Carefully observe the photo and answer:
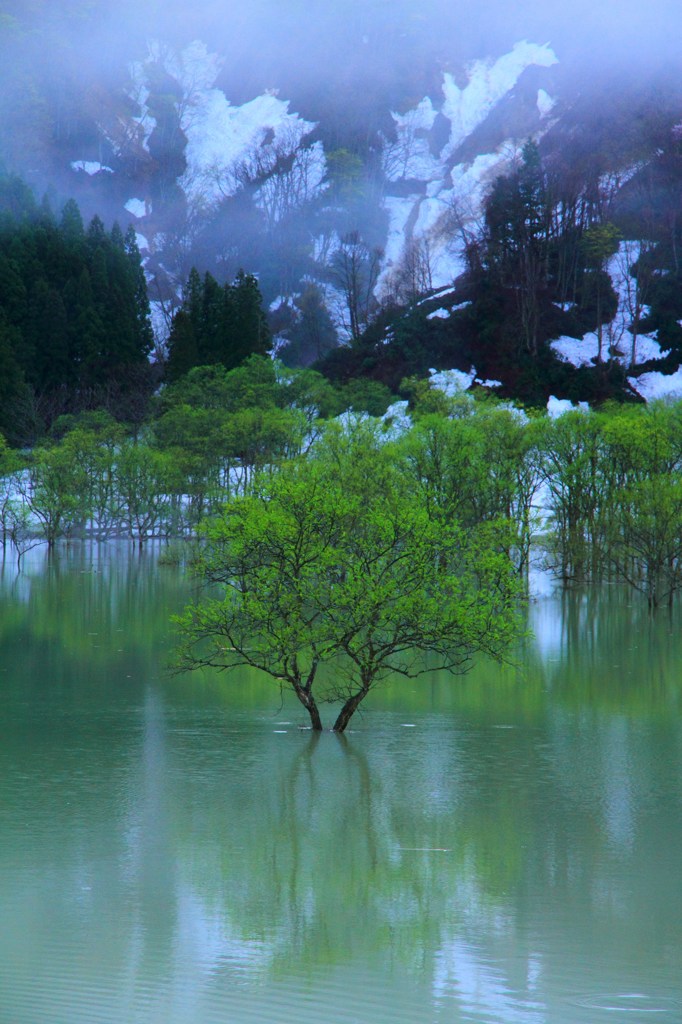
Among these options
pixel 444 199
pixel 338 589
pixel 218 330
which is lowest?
pixel 338 589

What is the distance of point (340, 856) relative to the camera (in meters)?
13.1

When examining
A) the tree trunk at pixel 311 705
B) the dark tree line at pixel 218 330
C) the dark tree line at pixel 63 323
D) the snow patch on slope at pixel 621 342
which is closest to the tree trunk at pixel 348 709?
the tree trunk at pixel 311 705

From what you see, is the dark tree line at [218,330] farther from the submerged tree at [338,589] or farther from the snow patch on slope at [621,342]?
the submerged tree at [338,589]

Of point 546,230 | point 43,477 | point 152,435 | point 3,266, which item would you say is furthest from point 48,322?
point 546,230

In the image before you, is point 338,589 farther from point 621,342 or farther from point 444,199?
point 444,199

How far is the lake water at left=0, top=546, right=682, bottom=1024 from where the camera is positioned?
929cm

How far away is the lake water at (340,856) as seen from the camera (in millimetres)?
9289

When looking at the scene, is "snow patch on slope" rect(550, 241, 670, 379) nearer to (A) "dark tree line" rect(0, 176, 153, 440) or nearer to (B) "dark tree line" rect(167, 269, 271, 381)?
(B) "dark tree line" rect(167, 269, 271, 381)

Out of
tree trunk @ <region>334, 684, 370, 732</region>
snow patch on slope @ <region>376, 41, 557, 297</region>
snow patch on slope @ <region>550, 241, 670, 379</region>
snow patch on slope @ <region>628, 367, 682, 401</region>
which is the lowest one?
tree trunk @ <region>334, 684, 370, 732</region>

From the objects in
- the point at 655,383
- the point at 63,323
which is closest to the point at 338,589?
the point at 655,383

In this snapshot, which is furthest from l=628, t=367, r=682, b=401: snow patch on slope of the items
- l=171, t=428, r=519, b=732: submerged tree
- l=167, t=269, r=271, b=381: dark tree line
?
l=171, t=428, r=519, b=732: submerged tree

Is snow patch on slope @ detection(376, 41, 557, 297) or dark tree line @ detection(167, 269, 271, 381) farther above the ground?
snow patch on slope @ detection(376, 41, 557, 297)

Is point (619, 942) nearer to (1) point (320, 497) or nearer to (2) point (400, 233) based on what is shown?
(1) point (320, 497)

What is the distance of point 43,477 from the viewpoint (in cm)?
7300
